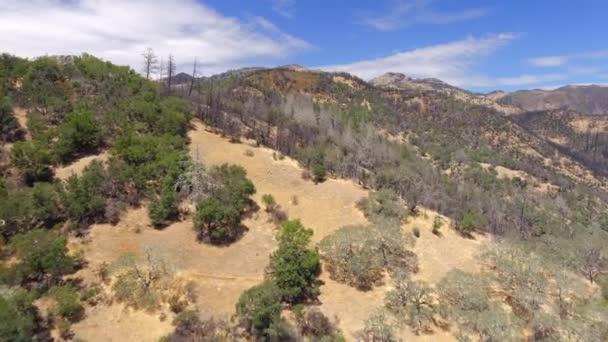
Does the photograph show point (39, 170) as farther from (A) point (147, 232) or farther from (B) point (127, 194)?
(A) point (147, 232)

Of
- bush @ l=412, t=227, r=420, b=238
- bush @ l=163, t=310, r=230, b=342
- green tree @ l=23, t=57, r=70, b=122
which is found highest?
green tree @ l=23, t=57, r=70, b=122

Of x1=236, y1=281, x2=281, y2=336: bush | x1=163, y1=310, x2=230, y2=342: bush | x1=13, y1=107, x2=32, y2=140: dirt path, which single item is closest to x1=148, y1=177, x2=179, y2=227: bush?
x1=163, y1=310, x2=230, y2=342: bush

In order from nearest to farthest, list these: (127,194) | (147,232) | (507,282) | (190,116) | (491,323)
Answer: (491,323)
(507,282)
(147,232)
(127,194)
(190,116)

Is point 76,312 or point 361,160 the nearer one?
point 76,312

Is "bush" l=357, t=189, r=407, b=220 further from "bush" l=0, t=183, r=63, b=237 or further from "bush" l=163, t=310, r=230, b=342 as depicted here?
"bush" l=0, t=183, r=63, b=237

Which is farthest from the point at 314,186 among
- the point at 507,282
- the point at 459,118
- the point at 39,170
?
the point at 459,118

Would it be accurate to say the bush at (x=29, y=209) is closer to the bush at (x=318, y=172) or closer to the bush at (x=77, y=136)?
the bush at (x=77, y=136)
